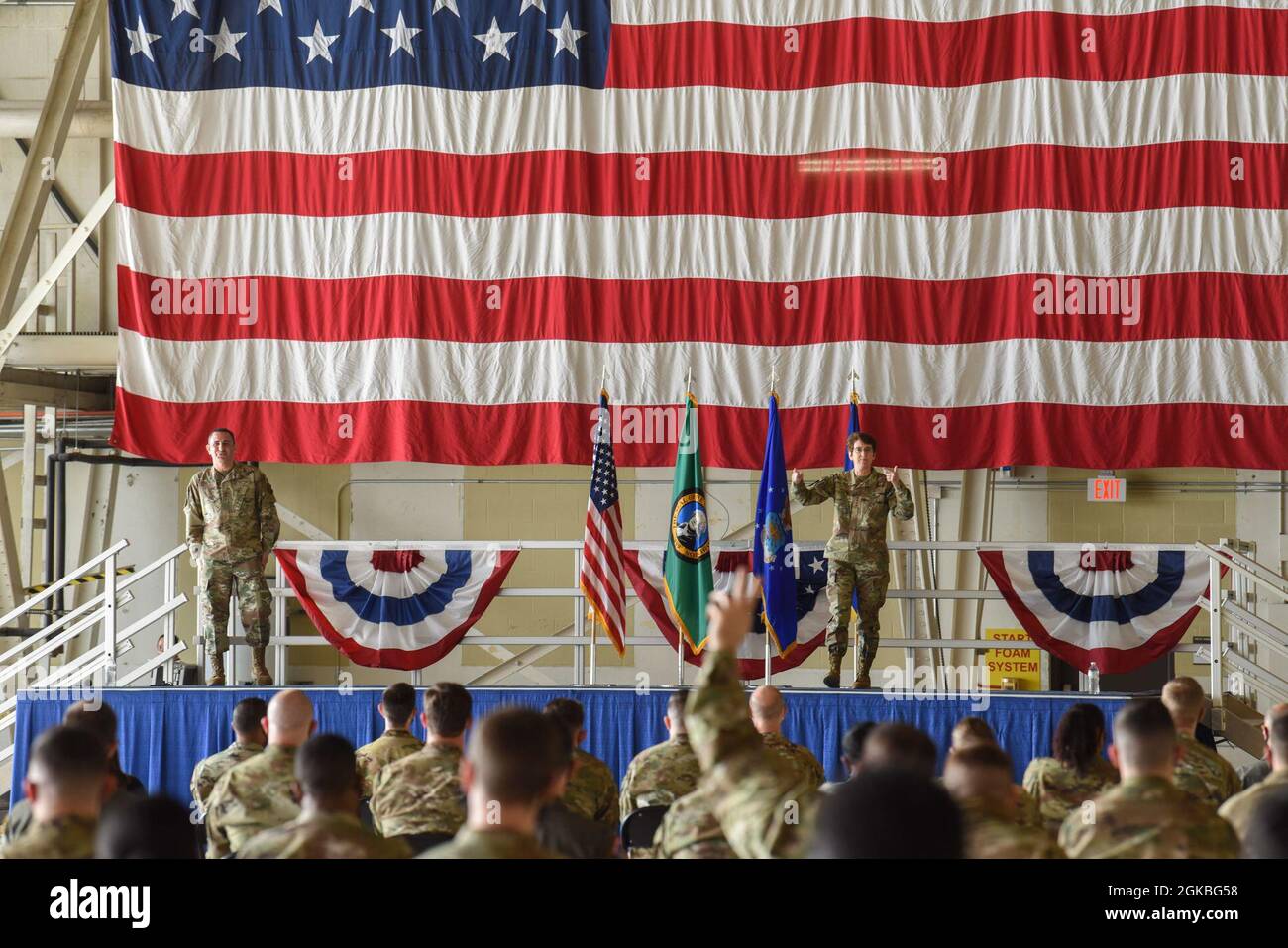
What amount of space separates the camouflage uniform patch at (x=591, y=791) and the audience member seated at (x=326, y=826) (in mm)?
1708

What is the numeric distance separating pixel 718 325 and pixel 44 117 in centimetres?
550

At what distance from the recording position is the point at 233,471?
897 cm

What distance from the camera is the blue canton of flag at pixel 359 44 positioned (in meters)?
10.3

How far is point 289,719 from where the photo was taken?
4.60 meters

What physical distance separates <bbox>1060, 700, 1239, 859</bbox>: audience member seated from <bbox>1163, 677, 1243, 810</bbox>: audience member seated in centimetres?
198

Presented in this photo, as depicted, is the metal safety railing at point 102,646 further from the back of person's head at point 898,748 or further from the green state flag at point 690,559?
the back of person's head at point 898,748

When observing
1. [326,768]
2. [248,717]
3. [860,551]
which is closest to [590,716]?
[860,551]

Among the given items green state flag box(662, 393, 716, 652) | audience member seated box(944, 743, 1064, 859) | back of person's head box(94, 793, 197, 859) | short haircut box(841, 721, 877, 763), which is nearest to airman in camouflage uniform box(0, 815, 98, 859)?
back of person's head box(94, 793, 197, 859)

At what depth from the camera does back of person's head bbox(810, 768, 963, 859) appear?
6.69 feet

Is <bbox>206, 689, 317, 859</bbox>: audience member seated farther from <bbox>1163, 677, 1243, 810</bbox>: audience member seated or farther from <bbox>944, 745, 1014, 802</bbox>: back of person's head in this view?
<bbox>1163, 677, 1243, 810</bbox>: audience member seated

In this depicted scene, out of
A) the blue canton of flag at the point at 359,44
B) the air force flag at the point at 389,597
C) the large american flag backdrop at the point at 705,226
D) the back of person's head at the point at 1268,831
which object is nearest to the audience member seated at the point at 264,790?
the back of person's head at the point at 1268,831

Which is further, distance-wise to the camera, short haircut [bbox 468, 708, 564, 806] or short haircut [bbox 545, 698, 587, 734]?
short haircut [bbox 545, 698, 587, 734]

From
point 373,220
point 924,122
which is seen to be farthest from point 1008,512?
point 373,220

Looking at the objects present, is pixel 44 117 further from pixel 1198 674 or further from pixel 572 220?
pixel 1198 674
